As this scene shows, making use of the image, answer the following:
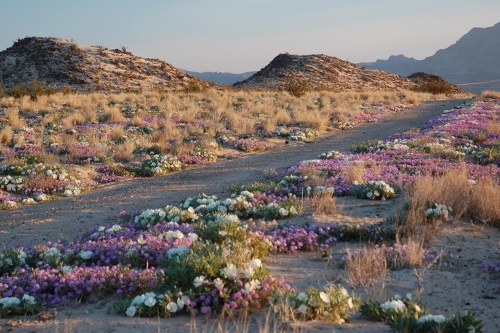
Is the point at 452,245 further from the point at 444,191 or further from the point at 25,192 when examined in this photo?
the point at 25,192

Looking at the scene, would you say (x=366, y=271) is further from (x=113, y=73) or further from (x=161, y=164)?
(x=113, y=73)

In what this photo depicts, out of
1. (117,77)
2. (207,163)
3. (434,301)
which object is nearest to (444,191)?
(434,301)

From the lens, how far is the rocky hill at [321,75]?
62.3 meters

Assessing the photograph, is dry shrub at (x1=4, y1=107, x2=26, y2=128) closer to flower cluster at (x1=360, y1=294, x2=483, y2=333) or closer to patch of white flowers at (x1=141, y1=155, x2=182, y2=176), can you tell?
patch of white flowers at (x1=141, y1=155, x2=182, y2=176)

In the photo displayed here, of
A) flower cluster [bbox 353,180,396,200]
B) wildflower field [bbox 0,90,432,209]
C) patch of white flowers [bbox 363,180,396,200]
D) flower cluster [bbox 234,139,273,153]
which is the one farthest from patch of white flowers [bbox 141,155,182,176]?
patch of white flowers [bbox 363,180,396,200]

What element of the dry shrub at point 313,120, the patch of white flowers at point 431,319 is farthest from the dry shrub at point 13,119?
the patch of white flowers at point 431,319

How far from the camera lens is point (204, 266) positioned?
17.1 ft

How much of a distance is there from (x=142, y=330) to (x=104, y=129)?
54.3 ft

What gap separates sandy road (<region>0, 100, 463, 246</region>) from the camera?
29.5 ft

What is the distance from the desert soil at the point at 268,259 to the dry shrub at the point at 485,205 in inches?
11.3

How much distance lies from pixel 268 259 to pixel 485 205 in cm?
404

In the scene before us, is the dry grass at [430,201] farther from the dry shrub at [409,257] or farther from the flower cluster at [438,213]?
the dry shrub at [409,257]

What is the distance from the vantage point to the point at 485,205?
8.11 metres

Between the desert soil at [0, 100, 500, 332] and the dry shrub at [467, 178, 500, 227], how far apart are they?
29 centimetres
